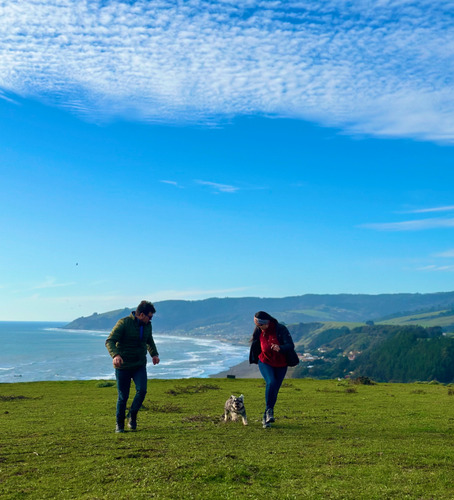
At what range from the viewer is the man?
10805 millimetres

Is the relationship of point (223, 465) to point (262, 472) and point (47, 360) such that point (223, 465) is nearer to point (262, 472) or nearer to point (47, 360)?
point (262, 472)

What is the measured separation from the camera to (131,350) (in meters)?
10.9

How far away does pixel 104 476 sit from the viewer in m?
6.93

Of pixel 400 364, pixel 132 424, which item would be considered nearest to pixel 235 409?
pixel 132 424

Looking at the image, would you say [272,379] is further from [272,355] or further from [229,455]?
[229,455]

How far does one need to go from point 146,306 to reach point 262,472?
492 centimetres

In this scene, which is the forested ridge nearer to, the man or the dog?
the dog

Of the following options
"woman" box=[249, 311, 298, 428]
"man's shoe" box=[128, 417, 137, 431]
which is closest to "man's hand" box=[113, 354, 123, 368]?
"man's shoe" box=[128, 417, 137, 431]

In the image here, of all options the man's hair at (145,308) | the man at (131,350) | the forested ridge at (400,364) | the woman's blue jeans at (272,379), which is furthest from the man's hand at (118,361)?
the forested ridge at (400,364)

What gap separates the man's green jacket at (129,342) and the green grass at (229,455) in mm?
1578

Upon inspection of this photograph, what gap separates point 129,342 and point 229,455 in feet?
12.6

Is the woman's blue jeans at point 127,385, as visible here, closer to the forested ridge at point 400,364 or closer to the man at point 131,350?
the man at point 131,350

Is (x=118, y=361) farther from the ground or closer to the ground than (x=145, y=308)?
closer to the ground

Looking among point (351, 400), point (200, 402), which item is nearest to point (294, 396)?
point (351, 400)
